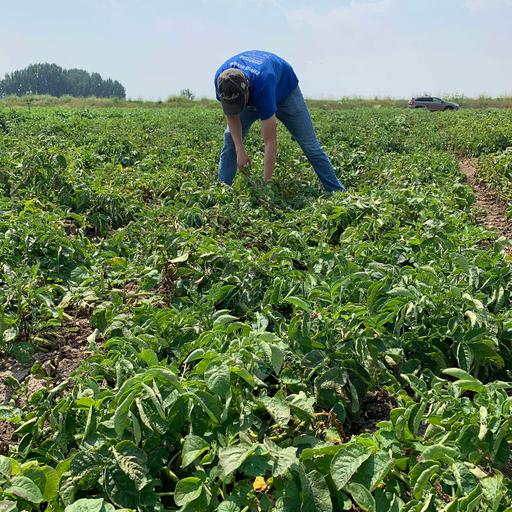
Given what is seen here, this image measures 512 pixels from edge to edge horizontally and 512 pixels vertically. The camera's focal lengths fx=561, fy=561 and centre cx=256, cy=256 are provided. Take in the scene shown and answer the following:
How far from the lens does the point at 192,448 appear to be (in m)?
1.57

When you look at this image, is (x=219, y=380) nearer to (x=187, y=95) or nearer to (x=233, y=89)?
(x=233, y=89)

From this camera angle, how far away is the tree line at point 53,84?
106 m

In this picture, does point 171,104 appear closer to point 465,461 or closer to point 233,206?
point 233,206

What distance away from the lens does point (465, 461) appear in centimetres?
155

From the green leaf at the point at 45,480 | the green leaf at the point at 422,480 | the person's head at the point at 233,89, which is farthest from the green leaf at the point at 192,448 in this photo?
the person's head at the point at 233,89

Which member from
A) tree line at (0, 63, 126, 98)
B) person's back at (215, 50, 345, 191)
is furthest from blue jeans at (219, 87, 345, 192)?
tree line at (0, 63, 126, 98)

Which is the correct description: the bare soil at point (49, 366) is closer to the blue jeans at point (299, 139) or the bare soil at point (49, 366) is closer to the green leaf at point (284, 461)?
the green leaf at point (284, 461)

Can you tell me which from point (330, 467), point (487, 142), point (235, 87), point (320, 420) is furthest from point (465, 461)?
point (487, 142)

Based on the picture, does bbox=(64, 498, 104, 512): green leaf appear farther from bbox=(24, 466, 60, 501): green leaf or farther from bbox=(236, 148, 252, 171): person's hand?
bbox=(236, 148, 252, 171): person's hand

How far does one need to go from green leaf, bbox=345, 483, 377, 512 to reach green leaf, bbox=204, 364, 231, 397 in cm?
44

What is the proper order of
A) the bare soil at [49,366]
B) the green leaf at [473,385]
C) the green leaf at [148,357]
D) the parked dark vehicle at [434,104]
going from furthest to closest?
the parked dark vehicle at [434,104], the bare soil at [49,366], the green leaf at [148,357], the green leaf at [473,385]

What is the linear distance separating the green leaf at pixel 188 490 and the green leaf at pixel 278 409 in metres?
0.32

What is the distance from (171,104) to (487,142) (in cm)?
3156

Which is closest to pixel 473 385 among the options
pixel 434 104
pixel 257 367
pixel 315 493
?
pixel 315 493
